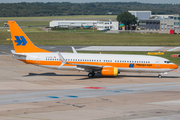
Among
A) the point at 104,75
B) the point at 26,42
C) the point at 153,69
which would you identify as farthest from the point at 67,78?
the point at 153,69

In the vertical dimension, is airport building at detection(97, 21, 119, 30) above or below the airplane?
above

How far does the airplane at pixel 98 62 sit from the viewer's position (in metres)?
45.3

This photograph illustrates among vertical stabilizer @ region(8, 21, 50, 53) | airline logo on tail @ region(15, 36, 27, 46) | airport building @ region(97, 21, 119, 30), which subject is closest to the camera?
vertical stabilizer @ region(8, 21, 50, 53)

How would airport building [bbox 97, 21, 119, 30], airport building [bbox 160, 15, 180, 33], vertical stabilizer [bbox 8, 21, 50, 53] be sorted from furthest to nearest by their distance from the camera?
airport building [bbox 97, 21, 119, 30]
airport building [bbox 160, 15, 180, 33]
vertical stabilizer [bbox 8, 21, 50, 53]

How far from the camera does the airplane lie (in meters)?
45.3

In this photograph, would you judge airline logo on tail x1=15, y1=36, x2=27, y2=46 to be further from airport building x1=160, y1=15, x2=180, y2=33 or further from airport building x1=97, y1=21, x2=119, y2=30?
airport building x1=97, y1=21, x2=119, y2=30

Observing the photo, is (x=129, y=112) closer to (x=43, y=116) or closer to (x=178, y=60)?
(x=43, y=116)

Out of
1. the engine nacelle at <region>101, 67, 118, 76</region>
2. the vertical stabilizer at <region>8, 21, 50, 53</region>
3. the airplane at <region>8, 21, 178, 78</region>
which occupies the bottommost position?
the engine nacelle at <region>101, 67, 118, 76</region>

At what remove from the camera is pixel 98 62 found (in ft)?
150

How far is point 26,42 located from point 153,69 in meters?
23.3

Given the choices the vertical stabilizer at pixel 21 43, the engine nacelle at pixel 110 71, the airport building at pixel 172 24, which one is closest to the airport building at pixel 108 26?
the airport building at pixel 172 24

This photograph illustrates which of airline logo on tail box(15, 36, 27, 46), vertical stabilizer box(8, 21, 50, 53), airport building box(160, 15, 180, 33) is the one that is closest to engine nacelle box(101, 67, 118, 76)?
vertical stabilizer box(8, 21, 50, 53)

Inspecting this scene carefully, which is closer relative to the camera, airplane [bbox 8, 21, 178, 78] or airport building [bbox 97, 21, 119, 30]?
airplane [bbox 8, 21, 178, 78]

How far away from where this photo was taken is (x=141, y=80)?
146ft
